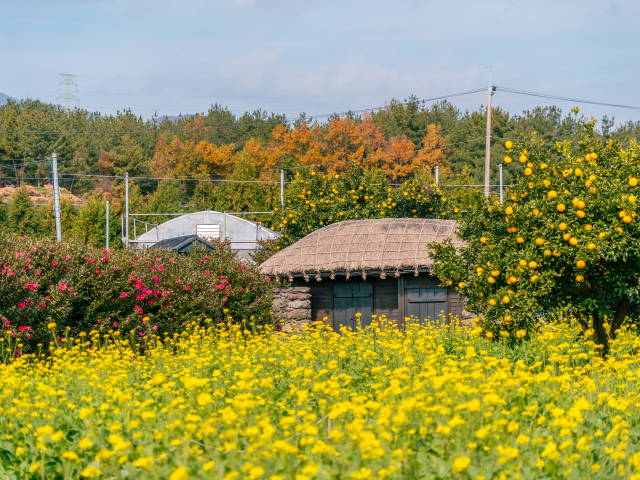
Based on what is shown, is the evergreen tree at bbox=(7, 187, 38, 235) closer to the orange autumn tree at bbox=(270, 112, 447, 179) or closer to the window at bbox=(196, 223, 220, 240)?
the window at bbox=(196, 223, 220, 240)

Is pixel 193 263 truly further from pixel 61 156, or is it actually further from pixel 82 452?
pixel 61 156

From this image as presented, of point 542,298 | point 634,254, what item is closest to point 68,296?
point 542,298

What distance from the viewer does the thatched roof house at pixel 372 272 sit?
14.5 metres

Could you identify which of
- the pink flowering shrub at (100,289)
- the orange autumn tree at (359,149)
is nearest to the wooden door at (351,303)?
the pink flowering shrub at (100,289)

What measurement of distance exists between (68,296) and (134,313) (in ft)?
4.67

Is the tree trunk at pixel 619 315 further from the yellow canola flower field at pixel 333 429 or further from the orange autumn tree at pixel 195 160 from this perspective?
the orange autumn tree at pixel 195 160

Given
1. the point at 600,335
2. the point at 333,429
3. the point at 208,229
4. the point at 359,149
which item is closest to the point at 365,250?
the point at 600,335

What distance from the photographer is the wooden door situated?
15.3m

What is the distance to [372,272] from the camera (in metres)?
14.5

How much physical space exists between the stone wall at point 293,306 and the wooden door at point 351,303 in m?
0.74

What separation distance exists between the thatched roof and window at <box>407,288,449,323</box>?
0.90 m

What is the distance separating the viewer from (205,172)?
56.1 meters

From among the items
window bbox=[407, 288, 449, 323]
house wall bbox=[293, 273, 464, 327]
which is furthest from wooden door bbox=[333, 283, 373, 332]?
window bbox=[407, 288, 449, 323]

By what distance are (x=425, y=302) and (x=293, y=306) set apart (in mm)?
3378
